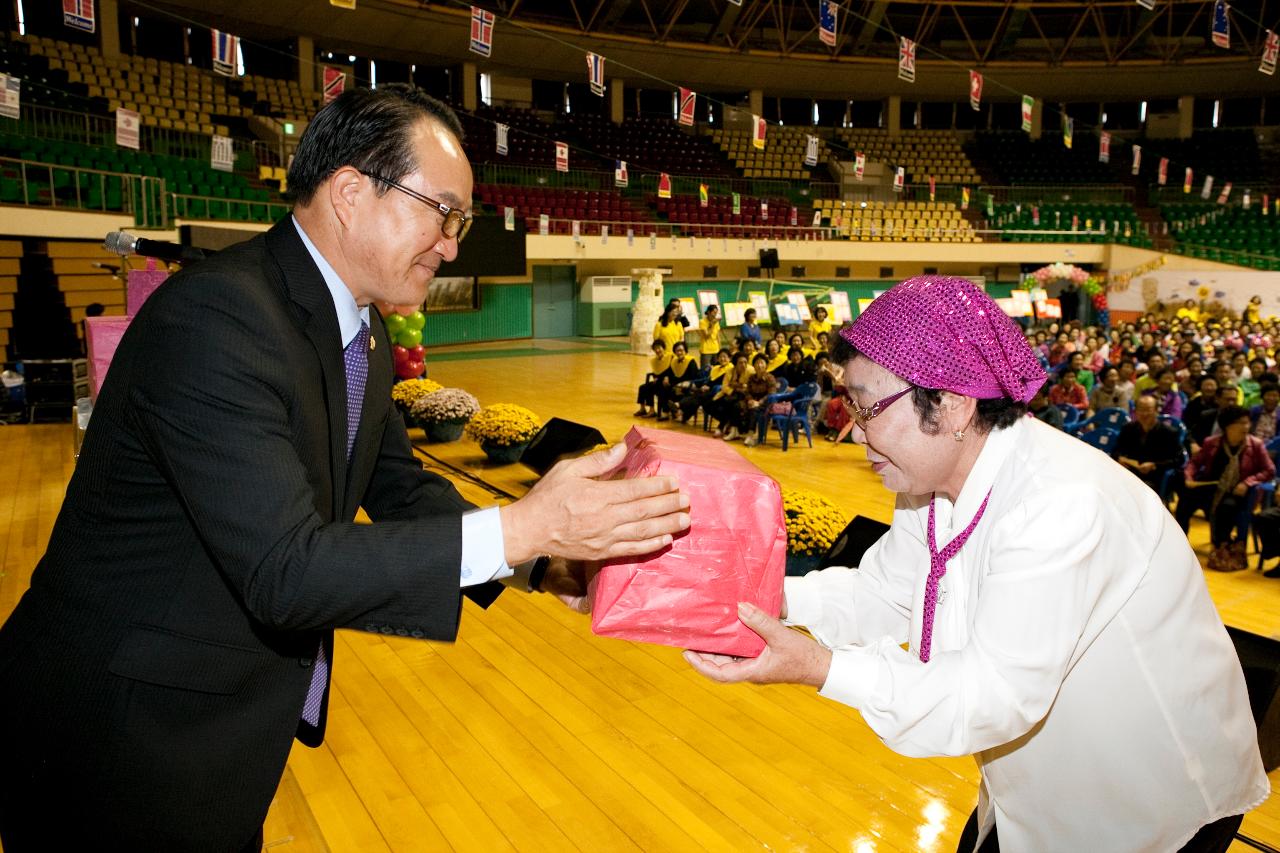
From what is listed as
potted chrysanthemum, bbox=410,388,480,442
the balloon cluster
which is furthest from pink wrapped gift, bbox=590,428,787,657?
the balloon cluster

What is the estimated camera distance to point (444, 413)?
9836mm

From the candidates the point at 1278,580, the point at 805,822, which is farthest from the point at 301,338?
the point at 1278,580

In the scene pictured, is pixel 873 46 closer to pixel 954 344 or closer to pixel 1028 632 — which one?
pixel 954 344

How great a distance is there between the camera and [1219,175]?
28469mm

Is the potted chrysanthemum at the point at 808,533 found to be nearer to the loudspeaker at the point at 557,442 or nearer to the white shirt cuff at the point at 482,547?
the loudspeaker at the point at 557,442

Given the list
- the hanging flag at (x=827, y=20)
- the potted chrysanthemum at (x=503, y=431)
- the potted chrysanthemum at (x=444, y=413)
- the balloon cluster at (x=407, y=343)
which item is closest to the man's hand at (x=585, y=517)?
the potted chrysanthemum at (x=503, y=431)

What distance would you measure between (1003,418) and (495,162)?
76.7 feet

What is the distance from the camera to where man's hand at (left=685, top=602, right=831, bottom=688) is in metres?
1.30

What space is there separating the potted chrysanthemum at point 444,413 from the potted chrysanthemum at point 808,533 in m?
5.43

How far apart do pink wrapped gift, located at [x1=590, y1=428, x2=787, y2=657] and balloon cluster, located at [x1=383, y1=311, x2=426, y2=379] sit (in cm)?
1001

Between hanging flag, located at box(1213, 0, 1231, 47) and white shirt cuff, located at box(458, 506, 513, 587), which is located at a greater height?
hanging flag, located at box(1213, 0, 1231, 47)

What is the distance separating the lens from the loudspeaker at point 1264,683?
6.40ft

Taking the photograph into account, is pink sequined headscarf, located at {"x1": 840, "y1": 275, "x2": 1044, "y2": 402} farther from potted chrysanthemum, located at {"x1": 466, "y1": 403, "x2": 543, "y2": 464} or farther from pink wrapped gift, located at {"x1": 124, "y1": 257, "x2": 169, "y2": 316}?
potted chrysanthemum, located at {"x1": 466, "y1": 403, "x2": 543, "y2": 464}

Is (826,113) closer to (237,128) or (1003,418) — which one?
(237,128)
